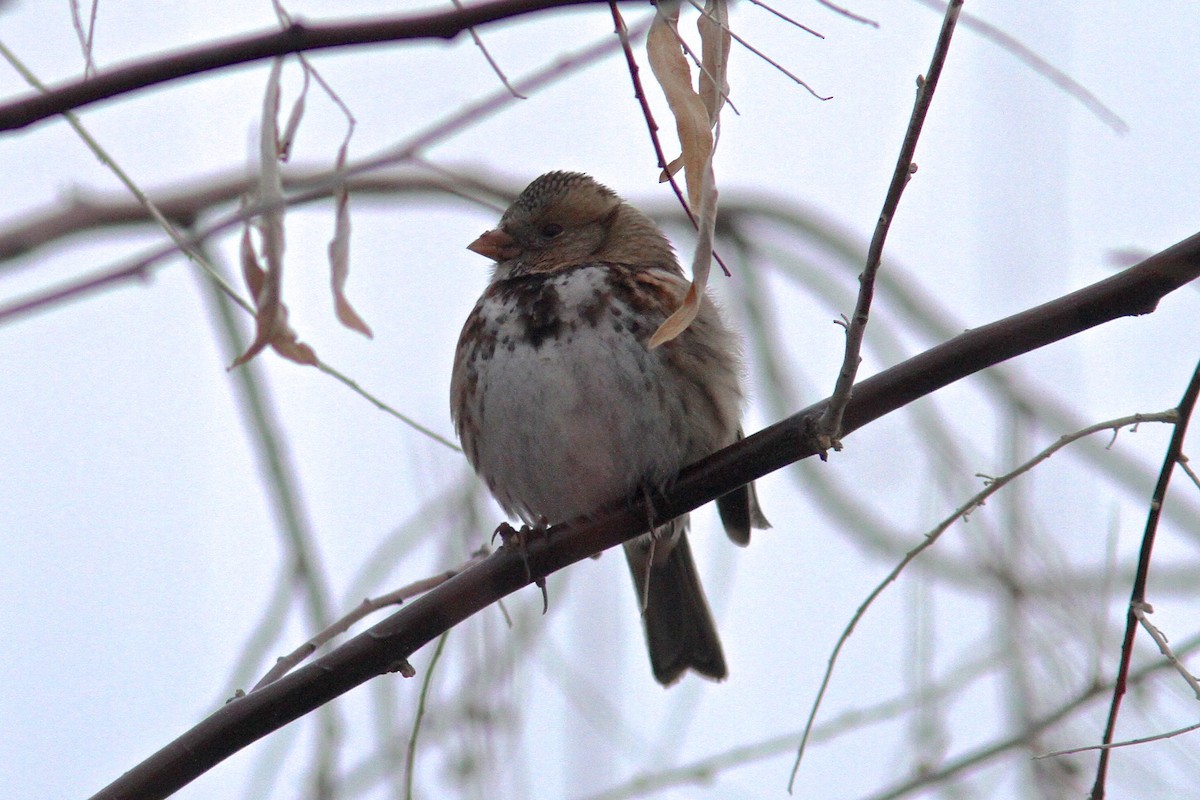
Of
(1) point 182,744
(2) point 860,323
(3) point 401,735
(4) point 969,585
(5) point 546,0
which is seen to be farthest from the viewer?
(4) point 969,585

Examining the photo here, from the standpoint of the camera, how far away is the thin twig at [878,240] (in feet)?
6.14

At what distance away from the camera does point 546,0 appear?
5.12 feet

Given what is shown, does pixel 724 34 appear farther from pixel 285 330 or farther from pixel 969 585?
pixel 969 585

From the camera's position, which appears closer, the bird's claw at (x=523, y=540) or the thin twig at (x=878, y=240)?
the thin twig at (x=878, y=240)

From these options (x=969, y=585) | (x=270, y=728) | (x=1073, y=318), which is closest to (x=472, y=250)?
(x=969, y=585)

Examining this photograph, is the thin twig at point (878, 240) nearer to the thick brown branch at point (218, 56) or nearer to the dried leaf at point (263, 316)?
the thick brown branch at point (218, 56)

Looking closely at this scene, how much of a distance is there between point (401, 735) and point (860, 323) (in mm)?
2136

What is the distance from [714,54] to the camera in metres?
2.13

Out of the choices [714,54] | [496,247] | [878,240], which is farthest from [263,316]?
[496,247]

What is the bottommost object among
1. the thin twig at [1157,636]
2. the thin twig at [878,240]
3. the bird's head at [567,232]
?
the thin twig at [1157,636]

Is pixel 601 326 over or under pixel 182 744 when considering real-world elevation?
over

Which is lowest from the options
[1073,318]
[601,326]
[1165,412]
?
[1165,412]

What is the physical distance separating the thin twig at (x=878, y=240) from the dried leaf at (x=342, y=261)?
0.77 m

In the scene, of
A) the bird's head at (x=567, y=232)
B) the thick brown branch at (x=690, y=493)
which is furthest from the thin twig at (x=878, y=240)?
the bird's head at (x=567, y=232)
